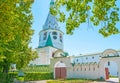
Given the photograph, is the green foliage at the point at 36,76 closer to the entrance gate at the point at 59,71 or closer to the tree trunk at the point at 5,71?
the entrance gate at the point at 59,71

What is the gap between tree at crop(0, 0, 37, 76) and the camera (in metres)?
10.5

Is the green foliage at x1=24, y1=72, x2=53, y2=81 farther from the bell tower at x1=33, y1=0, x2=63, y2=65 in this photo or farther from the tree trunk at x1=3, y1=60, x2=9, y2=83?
the bell tower at x1=33, y1=0, x2=63, y2=65

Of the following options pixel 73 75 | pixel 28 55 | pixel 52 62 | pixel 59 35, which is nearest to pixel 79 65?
pixel 73 75

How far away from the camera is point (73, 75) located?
35625 mm

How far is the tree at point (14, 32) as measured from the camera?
10.5 m

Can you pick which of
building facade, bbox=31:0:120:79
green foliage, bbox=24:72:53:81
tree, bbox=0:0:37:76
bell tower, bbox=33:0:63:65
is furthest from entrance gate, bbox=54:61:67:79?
bell tower, bbox=33:0:63:65

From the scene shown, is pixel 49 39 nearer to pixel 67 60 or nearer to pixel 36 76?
pixel 67 60

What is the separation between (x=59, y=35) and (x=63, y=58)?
66.7ft

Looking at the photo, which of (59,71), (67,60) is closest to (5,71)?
(67,60)

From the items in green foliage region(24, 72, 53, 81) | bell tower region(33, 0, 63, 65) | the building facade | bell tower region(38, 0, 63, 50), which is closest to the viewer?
the building facade

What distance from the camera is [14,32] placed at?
47.5 ft

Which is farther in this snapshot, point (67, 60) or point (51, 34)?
point (51, 34)

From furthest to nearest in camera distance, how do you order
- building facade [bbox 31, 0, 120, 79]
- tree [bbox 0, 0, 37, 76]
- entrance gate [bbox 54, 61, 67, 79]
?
entrance gate [bbox 54, 61, 67, 79] → building facade [bbox 31, 0, 120, 79] → tree [bbox 0, 0, 37, 76]

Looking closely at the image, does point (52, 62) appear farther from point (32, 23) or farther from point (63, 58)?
point (32, 23)
